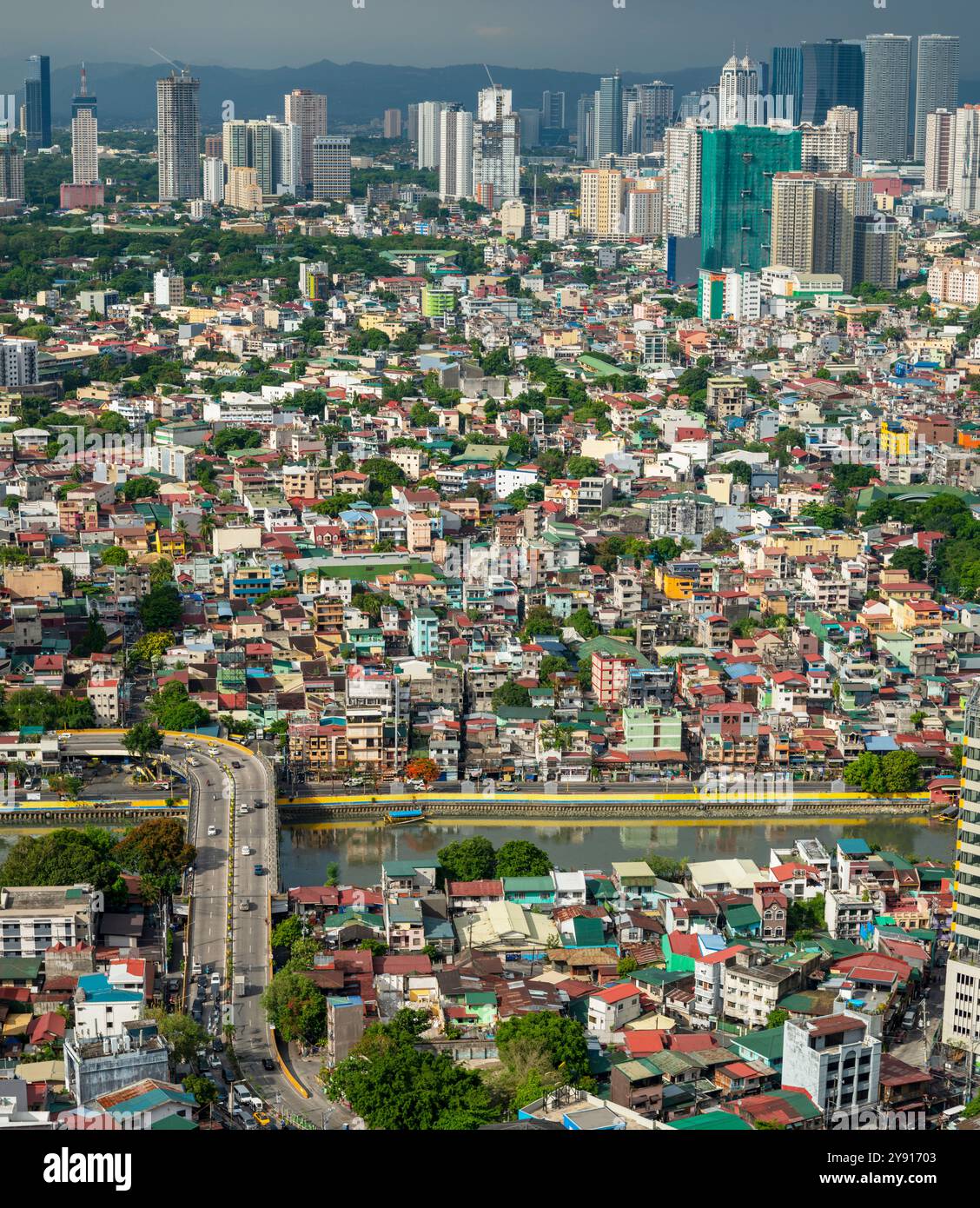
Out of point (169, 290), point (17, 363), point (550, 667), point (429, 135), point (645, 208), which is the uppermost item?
point (429, 135)

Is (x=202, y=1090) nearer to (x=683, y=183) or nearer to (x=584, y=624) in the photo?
(x=584, y=624)

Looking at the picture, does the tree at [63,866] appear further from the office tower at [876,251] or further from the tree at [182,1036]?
the office tower at [876,251]

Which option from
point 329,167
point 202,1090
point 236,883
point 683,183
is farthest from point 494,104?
point 202,1090

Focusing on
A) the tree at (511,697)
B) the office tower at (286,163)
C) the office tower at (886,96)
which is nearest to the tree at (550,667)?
the tree at (511,697)

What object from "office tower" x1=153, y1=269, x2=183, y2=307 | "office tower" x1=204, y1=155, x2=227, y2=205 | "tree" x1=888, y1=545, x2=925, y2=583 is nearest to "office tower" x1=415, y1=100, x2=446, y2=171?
"office tower" x1=204, y1=155, x2=227, y2=205
